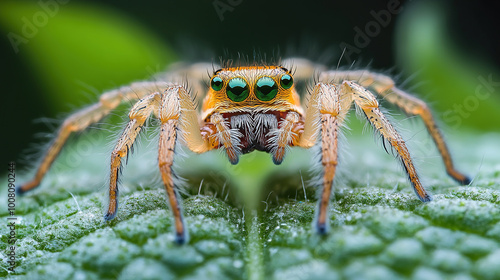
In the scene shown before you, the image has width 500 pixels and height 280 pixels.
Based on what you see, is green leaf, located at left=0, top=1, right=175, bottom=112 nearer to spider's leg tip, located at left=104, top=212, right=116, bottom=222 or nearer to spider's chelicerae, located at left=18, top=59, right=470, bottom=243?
spider's chelicerae, located at left=18, top=59, right=470, bottom=243

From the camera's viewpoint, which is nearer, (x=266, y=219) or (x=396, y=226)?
(x=396, y=226)

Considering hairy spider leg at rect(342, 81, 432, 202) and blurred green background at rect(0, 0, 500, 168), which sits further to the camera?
blurred green background at rect(0, 0, 500, 168)

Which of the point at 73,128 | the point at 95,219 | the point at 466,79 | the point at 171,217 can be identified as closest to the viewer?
the point at 171,217

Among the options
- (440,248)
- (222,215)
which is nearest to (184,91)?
(222,215)

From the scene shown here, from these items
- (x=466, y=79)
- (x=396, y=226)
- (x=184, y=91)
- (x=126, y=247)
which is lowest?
(x=126, y=247)

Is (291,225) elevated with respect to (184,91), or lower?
lower

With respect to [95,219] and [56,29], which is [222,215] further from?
[56,29]

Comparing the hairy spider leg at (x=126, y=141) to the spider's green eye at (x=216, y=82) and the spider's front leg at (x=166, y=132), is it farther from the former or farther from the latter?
the spider's green eye at (x=216, y=82)

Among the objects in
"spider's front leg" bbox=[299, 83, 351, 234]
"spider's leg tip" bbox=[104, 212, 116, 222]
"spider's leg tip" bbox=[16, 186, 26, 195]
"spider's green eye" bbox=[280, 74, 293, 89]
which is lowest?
"spider's leg tip" bbox=[16, 186, 26, 195]

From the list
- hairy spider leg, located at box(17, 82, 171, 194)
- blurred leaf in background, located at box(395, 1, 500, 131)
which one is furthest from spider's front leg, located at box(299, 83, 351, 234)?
blurred leaf in background, located at box(395, 1, 500, 131)
